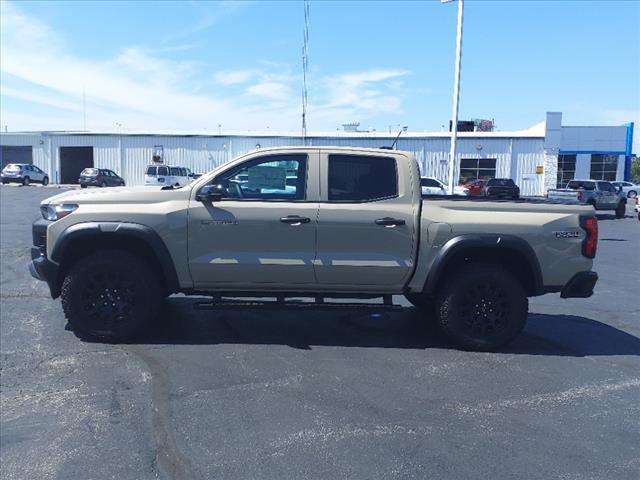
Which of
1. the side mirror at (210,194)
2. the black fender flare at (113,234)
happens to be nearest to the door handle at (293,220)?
the side mirror at (210,194)

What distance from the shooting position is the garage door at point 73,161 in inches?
2039

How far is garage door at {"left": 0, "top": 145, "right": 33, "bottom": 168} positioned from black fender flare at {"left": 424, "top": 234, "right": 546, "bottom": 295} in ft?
186

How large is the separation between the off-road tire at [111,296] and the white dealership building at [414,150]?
1392 inches

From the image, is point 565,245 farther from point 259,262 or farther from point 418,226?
point 259,262

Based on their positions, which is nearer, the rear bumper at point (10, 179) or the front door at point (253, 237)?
the front door at point (253, 237)

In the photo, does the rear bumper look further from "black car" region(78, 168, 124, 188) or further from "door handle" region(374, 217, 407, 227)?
"door handle" region(374, 217, 407, 227)

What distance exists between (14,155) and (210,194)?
188 feet

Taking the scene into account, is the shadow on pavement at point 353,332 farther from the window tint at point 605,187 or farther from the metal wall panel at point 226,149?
the metal wall panel at point 226,149

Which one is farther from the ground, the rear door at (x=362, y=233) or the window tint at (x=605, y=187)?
the window tint at (x=605, y=187)

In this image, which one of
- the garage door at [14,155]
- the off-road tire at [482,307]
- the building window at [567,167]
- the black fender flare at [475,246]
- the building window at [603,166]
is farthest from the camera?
the garage door at [14,155]

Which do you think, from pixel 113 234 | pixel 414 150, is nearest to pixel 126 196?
pixel 113 234

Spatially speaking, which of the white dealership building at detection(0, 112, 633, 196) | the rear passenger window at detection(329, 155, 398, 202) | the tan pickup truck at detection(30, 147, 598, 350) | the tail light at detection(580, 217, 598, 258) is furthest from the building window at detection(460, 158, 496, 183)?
the rear passenger window at detection(329, 155, 398, 202)

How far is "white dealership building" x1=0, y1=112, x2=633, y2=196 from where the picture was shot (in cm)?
4262

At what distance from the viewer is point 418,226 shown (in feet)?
19.2
